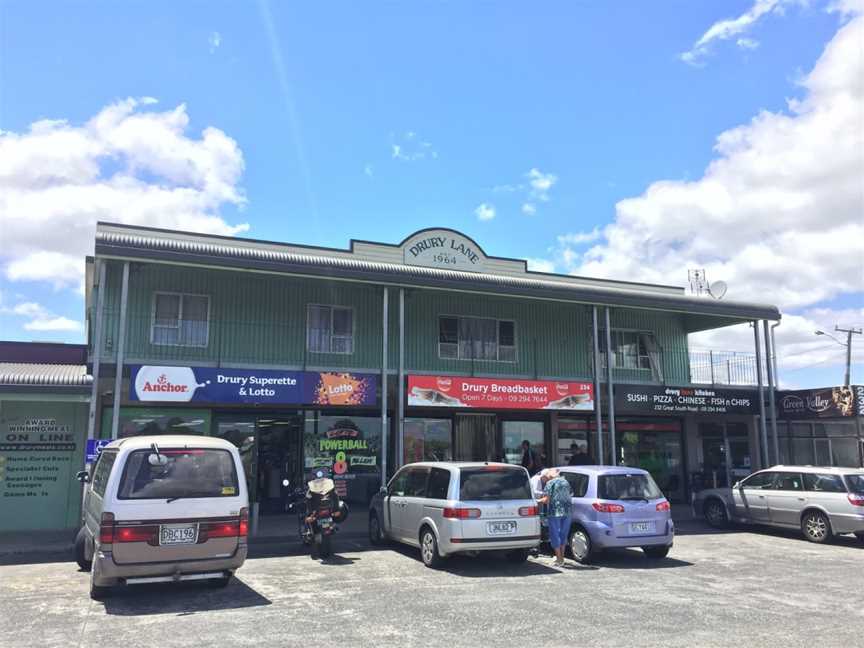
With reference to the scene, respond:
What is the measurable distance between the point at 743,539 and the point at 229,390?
1095cm

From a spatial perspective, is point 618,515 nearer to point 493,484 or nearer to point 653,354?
point 493,484

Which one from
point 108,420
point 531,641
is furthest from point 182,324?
point 531,641

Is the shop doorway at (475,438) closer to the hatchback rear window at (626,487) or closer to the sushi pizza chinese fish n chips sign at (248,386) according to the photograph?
the sushi pizza chinese fish n chips sign at (248,386)

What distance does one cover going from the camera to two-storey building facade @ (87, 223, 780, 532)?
47.9 ft

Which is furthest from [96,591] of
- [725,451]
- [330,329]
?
[725,451]

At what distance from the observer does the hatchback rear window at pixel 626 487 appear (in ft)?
36.3

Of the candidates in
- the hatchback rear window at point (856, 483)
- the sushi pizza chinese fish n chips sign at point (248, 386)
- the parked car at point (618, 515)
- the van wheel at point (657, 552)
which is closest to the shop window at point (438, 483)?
the parked car at point (618, 515)

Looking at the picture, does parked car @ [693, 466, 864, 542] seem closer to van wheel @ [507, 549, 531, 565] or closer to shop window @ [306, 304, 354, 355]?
van wheel @ [507, 549, 531, 565]

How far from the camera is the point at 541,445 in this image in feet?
68.0

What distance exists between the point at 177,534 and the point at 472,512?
13.5 feet

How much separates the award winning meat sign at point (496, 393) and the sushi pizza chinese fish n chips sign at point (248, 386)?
1.16m

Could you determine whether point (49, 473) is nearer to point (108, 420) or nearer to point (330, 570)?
point (108, 420)

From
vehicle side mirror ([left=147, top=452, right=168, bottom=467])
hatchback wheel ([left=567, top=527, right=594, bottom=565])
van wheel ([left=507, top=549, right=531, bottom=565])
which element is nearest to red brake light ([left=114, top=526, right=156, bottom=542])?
vehicle side mirror ([left=147, top=452, right=168, bottom=467])

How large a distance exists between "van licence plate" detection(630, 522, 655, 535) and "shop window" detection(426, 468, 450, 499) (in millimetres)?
3074
